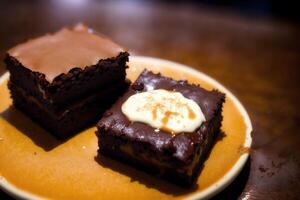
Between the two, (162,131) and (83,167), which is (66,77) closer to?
(83,167)

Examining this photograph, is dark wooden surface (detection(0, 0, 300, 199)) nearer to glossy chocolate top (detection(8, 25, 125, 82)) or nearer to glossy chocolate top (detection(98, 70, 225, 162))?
glossy chocolate top (detection(98, 70, 225, 162))

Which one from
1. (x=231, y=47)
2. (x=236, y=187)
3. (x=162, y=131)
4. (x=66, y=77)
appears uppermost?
(x=66, y=77)

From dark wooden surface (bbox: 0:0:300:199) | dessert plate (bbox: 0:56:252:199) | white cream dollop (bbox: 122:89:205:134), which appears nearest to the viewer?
dessert plate (bbox: 0:56:252:199)

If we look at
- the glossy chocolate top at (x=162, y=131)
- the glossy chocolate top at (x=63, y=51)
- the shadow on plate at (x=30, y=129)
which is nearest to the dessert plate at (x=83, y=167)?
the shadow on plate at (x=30, y=129)

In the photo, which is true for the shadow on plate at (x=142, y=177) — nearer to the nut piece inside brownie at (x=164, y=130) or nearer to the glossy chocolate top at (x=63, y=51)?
the nut piece inside brownie at (x=164, y=130)

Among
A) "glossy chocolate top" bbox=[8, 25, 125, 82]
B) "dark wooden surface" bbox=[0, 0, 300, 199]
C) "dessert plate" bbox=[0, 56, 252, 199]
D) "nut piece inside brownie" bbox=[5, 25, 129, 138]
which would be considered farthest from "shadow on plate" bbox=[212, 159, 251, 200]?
"glossy chocolate top" bbox=[8, 25, 125, 82]

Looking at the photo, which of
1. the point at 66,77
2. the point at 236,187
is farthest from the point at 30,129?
the point at 236,187
